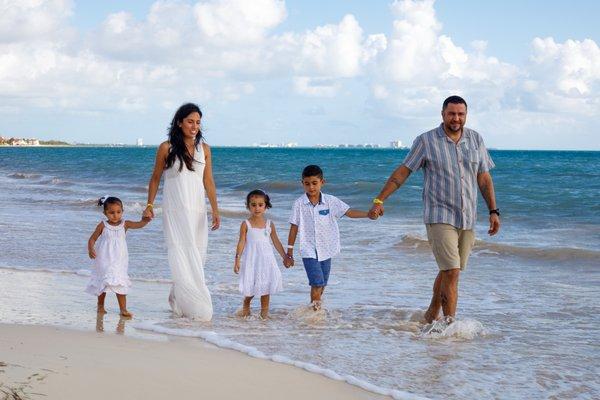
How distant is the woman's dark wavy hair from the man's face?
2098 mm

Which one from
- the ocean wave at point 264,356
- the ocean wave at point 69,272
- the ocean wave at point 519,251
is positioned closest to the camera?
the ocean wave at point 264,356

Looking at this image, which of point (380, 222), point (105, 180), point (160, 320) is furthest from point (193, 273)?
point (105, 180)

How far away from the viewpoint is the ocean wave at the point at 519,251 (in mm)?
12117

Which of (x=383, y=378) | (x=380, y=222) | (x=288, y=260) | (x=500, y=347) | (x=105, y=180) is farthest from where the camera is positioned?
(x=105, y=180)

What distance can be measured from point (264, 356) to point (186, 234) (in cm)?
173

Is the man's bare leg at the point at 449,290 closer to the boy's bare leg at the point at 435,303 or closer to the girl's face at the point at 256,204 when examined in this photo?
the boy's bare leg at the point at 435,303

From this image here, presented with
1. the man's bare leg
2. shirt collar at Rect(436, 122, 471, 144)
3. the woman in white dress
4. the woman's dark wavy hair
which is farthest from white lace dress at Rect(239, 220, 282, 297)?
shirt collar at Rect(436, 122, 471, 144)

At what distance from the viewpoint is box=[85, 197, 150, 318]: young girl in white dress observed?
7.18 meters

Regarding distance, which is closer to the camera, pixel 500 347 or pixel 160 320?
pixel 500 347

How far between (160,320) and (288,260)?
4.19 ft

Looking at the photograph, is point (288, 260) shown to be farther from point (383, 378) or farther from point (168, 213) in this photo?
point (383, 378)

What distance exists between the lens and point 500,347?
6.33m

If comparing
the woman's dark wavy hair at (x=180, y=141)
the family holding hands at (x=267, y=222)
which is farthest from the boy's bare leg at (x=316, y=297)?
the woman's dark wavy hair at (x=180, y=141)

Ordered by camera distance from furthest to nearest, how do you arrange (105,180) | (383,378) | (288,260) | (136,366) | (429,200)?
(105,180) < (288,260) < (429,200) < (383,378) < (136,366)
